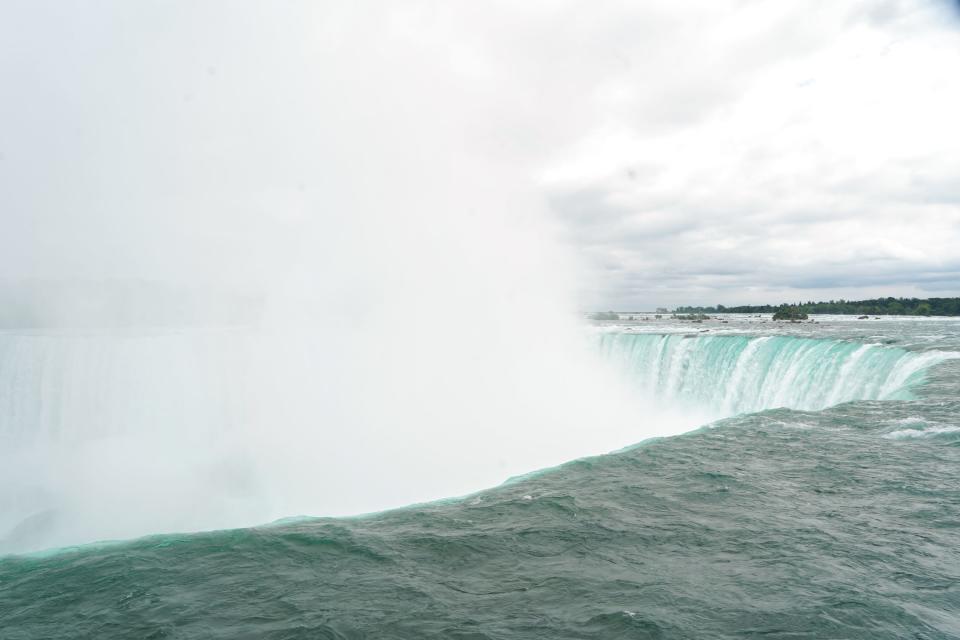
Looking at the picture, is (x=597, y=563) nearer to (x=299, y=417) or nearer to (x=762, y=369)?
(x=299, y=417)

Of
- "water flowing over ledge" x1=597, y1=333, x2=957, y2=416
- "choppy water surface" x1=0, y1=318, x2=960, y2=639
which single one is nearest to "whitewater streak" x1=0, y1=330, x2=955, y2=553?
"water flowing over ledge" x1=597, y1=333, x2=957, y2=416

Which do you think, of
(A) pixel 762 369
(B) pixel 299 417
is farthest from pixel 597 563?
(A) pixel 762 369

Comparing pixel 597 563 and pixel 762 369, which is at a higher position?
pixel 762 369

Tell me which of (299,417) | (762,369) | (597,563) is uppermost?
(762,369)

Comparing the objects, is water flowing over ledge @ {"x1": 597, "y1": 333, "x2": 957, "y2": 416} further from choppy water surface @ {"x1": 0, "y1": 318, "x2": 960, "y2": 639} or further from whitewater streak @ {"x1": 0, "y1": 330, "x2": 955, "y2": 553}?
choppy water surface @ {"x1": 0, "y1": 318, "x2": 960, "y2": 639}

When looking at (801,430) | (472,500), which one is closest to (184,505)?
(472,500)

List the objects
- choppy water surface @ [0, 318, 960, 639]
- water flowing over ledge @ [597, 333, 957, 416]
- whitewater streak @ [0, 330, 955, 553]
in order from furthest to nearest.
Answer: water flowing over ledge @ [597, 333, 957, 416]
whitewater streak @ [0, 330, 955, 553]
choppy water surface @ [0, 318, 960, 639]

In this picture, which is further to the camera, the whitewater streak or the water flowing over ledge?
the water flowing over ledge
